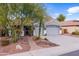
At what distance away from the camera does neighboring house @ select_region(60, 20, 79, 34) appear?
19.5 ft

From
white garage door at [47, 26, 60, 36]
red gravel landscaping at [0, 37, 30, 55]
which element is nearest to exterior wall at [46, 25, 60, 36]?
white garage door at [47, 26, 60, 36]

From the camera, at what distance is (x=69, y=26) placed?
5973 millimetres

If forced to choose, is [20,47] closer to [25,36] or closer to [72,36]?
[25,36]

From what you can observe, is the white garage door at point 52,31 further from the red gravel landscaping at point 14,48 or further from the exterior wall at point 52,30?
the red gravel landscaping at point 14,48

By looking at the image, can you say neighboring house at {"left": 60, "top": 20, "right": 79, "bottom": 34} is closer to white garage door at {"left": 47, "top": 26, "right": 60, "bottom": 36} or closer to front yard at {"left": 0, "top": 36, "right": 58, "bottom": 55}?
white garage door at {"left": 47, "top": 26, "right": 60, "bottom": 36}

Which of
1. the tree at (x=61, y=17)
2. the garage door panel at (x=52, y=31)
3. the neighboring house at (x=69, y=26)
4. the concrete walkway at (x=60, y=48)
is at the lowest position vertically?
the concrete walkway at (x=60, y=48)

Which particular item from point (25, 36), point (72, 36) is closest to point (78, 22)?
point (72, 36)

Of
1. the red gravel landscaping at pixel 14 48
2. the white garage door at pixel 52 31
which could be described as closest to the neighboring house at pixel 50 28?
the white garage door at pixel 52 31

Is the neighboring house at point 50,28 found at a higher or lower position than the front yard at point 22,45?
higher

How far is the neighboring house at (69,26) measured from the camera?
5949 millimetres

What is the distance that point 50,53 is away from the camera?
19.5 feet

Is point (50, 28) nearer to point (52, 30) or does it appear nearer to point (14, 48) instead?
point (52, 30)

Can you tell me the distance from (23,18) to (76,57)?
697mm

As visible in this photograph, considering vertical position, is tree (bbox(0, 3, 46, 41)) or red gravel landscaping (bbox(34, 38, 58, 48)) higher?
tree (bbox(0, 3, 46, 41))
